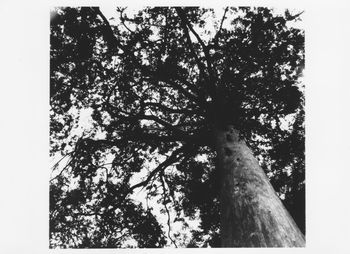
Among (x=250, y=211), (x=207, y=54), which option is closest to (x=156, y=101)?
(x=207, y=54)

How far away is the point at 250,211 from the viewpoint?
2.58m

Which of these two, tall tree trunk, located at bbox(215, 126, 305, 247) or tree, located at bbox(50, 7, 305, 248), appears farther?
tree, located at bbox(50, 7, 305, 248)

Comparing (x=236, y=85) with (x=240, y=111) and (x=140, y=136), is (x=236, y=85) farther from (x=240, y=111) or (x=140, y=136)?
(x=140, y=136)

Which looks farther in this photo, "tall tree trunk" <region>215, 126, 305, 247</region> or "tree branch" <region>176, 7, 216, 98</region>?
"tree branch" <region>176, 7, 216, 98</region>

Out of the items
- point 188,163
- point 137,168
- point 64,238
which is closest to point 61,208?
point 64,238

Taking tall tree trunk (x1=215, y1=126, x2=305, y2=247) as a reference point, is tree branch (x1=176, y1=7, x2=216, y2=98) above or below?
above

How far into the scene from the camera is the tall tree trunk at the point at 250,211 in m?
2.33

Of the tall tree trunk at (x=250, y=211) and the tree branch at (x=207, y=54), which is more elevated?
the tree branch at (x=207, y=54)

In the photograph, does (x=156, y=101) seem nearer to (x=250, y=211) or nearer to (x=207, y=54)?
(x=207, y=54)

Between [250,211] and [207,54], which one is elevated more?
[207,54]

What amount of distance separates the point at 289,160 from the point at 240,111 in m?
1.89

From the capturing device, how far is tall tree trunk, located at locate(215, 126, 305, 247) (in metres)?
2.33

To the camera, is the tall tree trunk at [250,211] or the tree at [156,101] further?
the tree at [156,101]

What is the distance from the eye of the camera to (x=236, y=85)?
5191 mm
